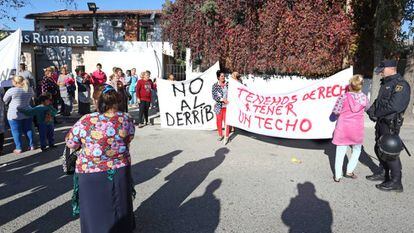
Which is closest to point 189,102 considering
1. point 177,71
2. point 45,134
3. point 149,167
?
point 149,167

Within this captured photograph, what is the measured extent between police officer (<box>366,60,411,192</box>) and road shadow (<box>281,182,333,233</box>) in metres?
1.16

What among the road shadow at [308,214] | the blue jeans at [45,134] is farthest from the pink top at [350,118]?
the blue jeans at [45,134]

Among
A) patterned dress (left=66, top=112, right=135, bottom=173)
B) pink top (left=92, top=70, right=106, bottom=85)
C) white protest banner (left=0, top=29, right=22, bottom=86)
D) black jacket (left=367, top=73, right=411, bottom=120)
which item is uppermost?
white protest banner (left=0, top=29, right=22, bottom=86)

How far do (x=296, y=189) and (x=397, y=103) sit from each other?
6.16 ft

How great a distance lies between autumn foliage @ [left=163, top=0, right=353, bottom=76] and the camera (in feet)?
39.0

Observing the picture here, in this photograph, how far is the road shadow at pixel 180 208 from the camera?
3.96m

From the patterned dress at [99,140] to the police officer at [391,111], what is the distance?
380 cm

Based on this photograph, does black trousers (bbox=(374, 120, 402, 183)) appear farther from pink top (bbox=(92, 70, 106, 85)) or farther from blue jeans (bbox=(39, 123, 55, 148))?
pink top (bbox=(92, 70, 106, 85))

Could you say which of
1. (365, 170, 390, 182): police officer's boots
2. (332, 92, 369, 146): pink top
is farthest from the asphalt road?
(332, 92, 369, 146): pink top

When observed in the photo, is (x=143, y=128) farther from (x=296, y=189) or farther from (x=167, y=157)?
(x=296, y=189)

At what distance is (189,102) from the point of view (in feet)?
31.3

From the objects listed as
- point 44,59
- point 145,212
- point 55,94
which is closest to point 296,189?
point 145,212

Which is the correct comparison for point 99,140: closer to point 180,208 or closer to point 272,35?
point 180,208

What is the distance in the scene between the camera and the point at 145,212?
433cm
